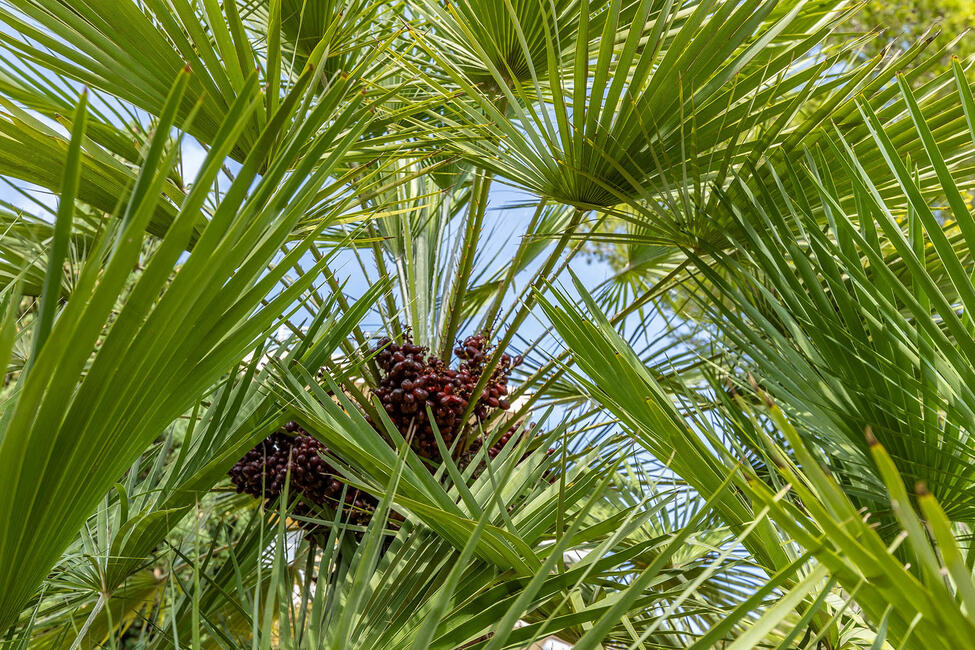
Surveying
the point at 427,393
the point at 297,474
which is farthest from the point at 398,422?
the point at 297,474

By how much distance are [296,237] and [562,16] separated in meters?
0.61

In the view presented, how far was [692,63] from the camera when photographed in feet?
2.99

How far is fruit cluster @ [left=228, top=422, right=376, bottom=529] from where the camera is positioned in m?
1.09

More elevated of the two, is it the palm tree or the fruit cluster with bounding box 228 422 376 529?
the palm tree

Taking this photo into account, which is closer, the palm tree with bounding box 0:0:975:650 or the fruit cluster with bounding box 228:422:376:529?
the palm tree with bounding box 0:0:975:650

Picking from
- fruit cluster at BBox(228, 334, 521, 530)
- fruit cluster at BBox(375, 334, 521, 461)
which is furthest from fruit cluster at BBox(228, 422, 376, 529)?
fruit cluster at BBox(375, 334, 521, 461)

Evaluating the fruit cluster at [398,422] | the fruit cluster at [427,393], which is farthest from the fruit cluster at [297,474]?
the fruit cluster at [427,393]

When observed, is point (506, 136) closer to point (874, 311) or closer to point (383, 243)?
point (874, 311)

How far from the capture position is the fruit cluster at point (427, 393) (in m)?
1.15

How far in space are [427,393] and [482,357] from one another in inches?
5.5

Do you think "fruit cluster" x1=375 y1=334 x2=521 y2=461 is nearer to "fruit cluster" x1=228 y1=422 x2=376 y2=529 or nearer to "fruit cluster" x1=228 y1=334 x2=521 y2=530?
"fruit cluster" x1=228 y1=334 x2=521 y2=530

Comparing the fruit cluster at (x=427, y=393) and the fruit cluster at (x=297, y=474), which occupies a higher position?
the fruit cluster at (x=427, y=393)

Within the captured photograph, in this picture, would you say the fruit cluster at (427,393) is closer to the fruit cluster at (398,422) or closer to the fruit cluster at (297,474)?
the fruit cluster at (398,422)

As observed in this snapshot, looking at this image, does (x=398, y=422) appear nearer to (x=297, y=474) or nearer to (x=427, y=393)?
(x=427, y=393)
